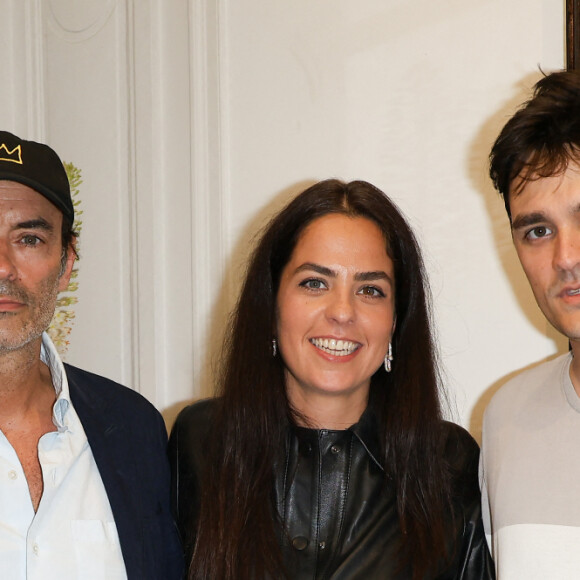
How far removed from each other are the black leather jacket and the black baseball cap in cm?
69

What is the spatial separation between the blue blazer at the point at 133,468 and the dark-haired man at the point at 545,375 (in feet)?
2.48

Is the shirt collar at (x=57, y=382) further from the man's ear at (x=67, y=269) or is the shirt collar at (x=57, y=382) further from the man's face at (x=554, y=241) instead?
the man's face at (x=554, y=241)

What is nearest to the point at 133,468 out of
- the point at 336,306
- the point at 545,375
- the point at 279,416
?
the point at 279,416

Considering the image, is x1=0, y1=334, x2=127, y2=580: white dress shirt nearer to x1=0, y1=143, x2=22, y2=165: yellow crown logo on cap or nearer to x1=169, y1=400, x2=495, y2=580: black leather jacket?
x1=169, y1=400, x2=495, y2=580: black leather jacket

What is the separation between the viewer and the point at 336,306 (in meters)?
2.08

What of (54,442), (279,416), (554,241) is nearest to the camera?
(554,241)

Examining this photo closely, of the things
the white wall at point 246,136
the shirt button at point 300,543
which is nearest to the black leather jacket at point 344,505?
the shirt button at point 300,543

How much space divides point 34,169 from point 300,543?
41.2 inches

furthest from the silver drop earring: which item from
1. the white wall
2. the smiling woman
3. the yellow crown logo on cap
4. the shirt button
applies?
the yellow crown logo on cap

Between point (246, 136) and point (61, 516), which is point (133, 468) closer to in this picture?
point (61, 516)

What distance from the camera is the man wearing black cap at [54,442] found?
6.04ft

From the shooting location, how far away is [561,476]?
1.83 metres

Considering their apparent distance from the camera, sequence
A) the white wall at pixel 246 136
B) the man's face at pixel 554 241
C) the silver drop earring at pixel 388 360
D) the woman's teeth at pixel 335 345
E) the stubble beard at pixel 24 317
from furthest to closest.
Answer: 1. the white wall at pixel 246 136
2. the silver drop earring at pixel 388 360
3. the woman's teeth at pixel 335 345
4. the stubble beard at pixel 24 317
5. the man's face at pixel 554 241

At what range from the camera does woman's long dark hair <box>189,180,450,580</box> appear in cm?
204
